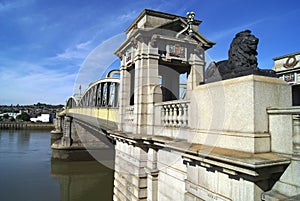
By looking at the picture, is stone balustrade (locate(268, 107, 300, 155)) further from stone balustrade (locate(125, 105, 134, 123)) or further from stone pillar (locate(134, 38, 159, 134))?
stone balustrade (locate(125, 105, 134, 123))

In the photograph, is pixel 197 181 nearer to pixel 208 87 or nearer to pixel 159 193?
pixel 208 87

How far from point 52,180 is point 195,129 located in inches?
921

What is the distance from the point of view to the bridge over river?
335 cm

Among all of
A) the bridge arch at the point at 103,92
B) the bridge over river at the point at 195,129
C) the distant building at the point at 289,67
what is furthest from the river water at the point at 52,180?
the distant building at the point at 289,67

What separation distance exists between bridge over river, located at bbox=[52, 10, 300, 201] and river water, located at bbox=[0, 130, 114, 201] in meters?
12.7

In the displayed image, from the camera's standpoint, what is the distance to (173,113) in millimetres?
6121

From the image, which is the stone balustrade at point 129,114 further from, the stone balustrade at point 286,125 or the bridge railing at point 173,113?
the stone balustrade at point 286,125

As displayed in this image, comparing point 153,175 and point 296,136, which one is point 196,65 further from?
point 296,136

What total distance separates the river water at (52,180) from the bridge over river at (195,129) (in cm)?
1269

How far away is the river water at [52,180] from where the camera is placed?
19281mm

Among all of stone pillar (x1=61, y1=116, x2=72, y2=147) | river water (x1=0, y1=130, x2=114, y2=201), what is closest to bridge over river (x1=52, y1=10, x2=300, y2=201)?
river water (x1=0, y1=130, x2=114, y2=201)

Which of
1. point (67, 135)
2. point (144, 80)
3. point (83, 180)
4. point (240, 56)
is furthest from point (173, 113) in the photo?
point (67, 135)

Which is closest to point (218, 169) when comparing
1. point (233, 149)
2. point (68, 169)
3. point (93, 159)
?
point (233, 149)

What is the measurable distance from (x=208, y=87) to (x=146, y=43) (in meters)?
3.75
